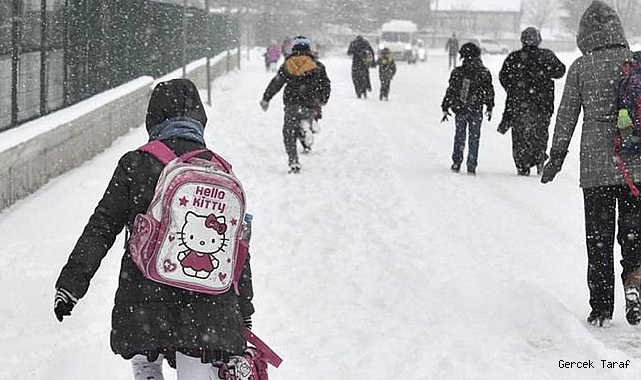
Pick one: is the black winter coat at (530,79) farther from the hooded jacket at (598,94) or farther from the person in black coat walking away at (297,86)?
the hooded jacket at (598,94)

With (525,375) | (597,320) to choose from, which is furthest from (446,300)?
(525,375)

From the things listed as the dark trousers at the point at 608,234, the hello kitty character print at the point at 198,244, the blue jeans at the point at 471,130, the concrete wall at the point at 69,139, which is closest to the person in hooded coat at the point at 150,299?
the hello kitty character print at the point at 198,244

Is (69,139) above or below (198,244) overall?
below

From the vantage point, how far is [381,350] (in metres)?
6.23

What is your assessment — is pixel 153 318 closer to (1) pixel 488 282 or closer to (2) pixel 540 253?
(1) pixel 488 282

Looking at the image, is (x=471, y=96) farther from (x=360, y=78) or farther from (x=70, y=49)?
(x=360, y=78)

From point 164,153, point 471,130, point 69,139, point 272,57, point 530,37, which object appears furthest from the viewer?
point 272,57

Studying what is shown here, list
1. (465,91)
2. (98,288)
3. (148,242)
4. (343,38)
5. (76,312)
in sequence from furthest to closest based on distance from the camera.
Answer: (343,38) < (465,91) < (98,288) < (76,312) < (148,242)

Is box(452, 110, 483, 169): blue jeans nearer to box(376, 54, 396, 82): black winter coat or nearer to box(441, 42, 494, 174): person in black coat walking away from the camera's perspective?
box(441, 42, 494, 174): person in black coat walking away

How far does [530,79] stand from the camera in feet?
40.7

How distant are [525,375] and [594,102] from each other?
5.61 feet

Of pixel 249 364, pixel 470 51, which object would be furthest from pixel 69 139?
pixel 249 364

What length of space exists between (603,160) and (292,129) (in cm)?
703

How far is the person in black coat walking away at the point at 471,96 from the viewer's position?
514 inches
